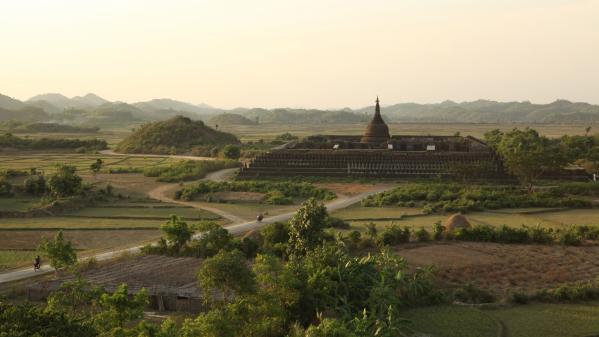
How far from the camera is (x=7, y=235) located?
34156 mm

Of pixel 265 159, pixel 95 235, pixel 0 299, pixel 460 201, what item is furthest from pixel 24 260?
pixel 265 159

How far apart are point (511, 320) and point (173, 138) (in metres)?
82.9

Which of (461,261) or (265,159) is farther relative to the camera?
→ (265,159)

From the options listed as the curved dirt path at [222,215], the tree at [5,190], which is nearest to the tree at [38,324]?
the curved dirt path at [222,215]

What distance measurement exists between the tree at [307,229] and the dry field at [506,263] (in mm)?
4556

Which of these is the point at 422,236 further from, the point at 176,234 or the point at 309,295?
the point at 309,295

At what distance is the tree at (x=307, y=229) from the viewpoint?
86.9 feet

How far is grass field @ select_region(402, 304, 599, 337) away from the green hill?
7086 cm

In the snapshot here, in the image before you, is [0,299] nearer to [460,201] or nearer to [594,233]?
[594,233]

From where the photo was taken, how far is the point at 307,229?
87.8 ft

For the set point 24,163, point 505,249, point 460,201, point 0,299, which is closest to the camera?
point 0,299

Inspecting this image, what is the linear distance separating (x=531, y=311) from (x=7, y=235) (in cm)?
2823

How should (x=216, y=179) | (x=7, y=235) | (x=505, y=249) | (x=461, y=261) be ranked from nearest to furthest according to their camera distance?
(x=461, y=261), (x=505, y=249), (x=7, y=235), (x=216, y=179)

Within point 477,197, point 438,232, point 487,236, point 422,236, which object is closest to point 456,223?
point 438,232
